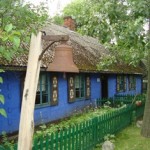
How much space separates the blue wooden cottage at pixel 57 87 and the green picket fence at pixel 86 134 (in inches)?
66.5

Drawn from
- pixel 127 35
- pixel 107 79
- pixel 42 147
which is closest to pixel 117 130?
pixel 127 35

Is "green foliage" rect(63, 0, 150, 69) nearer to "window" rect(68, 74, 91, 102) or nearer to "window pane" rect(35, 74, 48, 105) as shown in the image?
"window pane" rect(35, 74, 48, 105)

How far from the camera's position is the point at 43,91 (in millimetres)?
14398

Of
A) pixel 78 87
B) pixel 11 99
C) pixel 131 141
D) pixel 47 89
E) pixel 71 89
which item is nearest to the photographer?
pixel 131 141

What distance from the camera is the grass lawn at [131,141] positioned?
10.3m

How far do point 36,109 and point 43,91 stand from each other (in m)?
1.18

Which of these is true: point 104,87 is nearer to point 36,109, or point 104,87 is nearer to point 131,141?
point 36,109

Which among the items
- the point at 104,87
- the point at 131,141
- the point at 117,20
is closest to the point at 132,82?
the point at 104,87

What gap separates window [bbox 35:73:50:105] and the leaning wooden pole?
9090 millimetres

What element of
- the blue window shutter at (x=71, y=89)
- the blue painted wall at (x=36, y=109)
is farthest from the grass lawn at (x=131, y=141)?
the blue window shutter at (x=71, y=89)

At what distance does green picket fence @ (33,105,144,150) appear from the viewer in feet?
23.9

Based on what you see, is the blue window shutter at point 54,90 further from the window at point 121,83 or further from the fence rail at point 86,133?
the window at point 121,83

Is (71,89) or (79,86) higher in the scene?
(79,86)

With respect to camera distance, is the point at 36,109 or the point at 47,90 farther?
the point at 47,90
